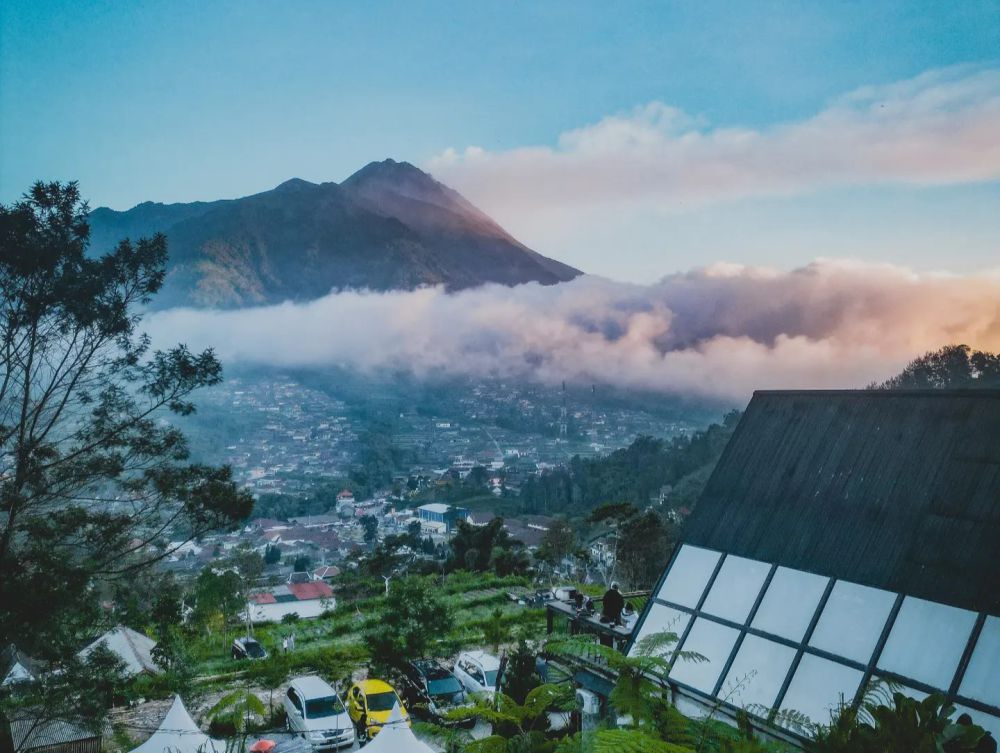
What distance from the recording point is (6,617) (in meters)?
12.5

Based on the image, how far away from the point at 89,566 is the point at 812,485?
13831 millimetres

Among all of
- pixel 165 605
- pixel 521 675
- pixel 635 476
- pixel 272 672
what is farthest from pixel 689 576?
pixel 635 476

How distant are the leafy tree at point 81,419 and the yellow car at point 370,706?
4951mm

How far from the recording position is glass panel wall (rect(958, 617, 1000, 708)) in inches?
266

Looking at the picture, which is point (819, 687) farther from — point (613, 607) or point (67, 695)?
point (67, 695)

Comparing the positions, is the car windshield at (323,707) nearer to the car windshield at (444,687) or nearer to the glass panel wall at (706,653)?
the car windshield at (444,687)

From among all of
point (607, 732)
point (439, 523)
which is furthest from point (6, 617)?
point (439, 523)

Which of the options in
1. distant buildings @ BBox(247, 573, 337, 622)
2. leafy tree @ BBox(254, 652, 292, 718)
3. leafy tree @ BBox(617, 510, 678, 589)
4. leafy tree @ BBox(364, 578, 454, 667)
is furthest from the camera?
distant buildings @ BBox(247, 573, 337, 622)

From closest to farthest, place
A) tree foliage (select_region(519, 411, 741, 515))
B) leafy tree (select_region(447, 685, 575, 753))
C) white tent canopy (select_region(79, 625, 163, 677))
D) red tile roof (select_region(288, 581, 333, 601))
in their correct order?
1. leafy tree (select_region(447, 685, 575, 753))
2. white tent canopy (select_region(79, 625, 163, 677))
3. red tile roof (select_region(288, 581, 333, 601))
4. tree foliage (select_region(519, 411, 741, 515))

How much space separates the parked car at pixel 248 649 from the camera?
23.6 meters

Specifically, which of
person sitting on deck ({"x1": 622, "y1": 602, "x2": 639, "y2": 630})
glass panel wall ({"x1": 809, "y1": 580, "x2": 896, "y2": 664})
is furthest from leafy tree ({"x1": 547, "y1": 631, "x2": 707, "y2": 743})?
person sitting on deck ({"x1": 622, "y1": 602, "x2": 639, "y2": 630})

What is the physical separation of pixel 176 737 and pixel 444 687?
22.6 ft

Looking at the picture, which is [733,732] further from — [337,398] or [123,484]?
[337,398]

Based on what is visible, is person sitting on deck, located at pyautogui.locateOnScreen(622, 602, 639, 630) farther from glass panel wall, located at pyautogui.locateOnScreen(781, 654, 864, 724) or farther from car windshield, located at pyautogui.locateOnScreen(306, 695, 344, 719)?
car windshield, located at pyautogui.locateOnScreen(306, 695, 344, 719)
